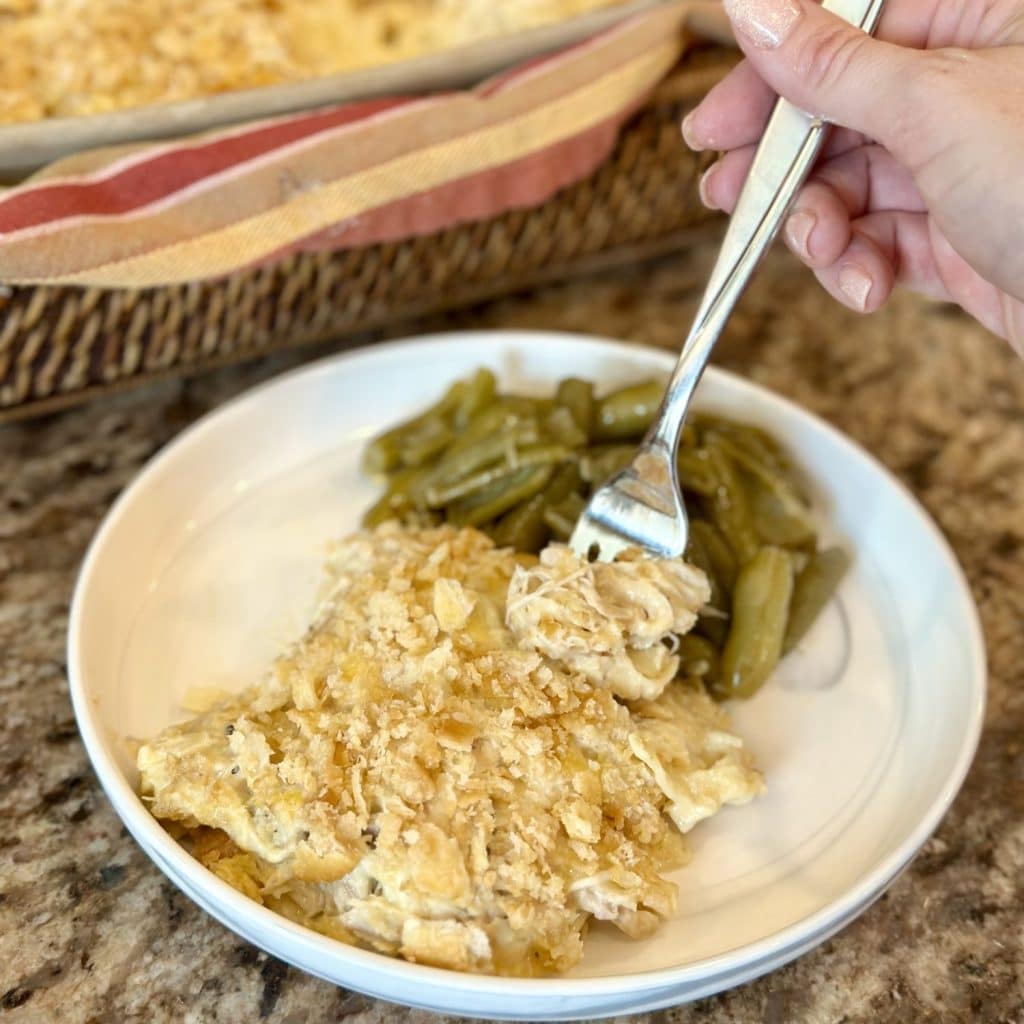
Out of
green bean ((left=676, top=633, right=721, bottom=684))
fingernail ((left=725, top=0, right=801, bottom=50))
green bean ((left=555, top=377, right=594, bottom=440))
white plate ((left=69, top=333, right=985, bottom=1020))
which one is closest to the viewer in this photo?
white plate ((left=69, top=333, right=985, bottom=1020))

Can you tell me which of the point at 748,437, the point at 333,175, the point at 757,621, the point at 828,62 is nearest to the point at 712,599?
the point at 757,621

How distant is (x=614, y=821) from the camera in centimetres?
110

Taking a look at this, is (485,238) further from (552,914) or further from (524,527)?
(552,914)

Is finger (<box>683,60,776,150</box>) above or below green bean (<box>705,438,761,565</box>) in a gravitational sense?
above

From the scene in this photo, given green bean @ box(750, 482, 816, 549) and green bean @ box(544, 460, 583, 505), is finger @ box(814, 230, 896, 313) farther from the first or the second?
green bean @ box(544, 460, 583, 505)

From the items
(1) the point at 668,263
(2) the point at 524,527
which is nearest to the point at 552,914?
(2) the point at 524,527

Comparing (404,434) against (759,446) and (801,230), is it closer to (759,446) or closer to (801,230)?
(759,446)

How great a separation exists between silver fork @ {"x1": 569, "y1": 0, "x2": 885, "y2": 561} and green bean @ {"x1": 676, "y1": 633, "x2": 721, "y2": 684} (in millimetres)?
113

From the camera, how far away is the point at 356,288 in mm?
1738

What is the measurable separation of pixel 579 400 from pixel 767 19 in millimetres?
571

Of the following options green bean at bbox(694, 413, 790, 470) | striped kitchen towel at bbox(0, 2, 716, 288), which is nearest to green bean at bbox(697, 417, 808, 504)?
green bean at bbox(694, 413, 790, 470)

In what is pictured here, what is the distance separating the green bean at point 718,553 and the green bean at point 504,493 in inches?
8.2

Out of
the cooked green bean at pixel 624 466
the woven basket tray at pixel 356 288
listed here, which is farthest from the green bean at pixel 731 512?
the woven basket tray at pixel 356 288

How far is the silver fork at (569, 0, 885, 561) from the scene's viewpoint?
1.18m
